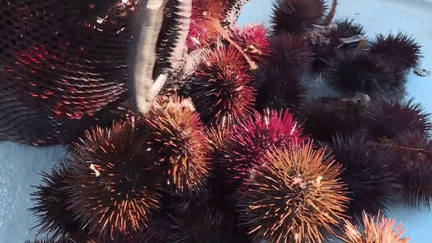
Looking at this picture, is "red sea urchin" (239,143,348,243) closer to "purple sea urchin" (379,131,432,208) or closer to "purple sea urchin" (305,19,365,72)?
"purple sea urchin" (379,131,432,208)

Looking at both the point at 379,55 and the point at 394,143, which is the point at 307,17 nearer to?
the point at 379,55

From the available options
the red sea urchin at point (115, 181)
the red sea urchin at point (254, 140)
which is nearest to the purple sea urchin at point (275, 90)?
the red sea urchin at point (254, 140)

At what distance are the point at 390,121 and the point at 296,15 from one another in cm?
27

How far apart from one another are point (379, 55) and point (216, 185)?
390 millimetres

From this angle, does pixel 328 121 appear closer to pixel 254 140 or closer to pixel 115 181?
pixel 254 140

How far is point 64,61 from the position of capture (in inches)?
19.5

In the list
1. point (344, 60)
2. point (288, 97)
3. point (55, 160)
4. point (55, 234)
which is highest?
point (344, 60)

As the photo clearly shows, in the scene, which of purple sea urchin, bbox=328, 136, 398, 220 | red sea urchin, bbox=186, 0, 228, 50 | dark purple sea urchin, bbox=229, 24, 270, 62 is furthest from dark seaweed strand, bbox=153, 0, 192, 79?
purple sea urchin, bbox=328, 136, 398, 220

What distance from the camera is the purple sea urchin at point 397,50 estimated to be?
801 mm

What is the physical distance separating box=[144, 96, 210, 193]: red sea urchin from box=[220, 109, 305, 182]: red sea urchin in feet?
0.11

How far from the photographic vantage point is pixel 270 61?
0.70 m

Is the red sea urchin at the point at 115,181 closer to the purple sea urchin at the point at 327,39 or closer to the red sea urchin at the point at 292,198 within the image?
the red sea urchin at the point at 292,198

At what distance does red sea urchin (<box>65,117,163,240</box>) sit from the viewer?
19.4 inches

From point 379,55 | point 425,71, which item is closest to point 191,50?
point 379,55
